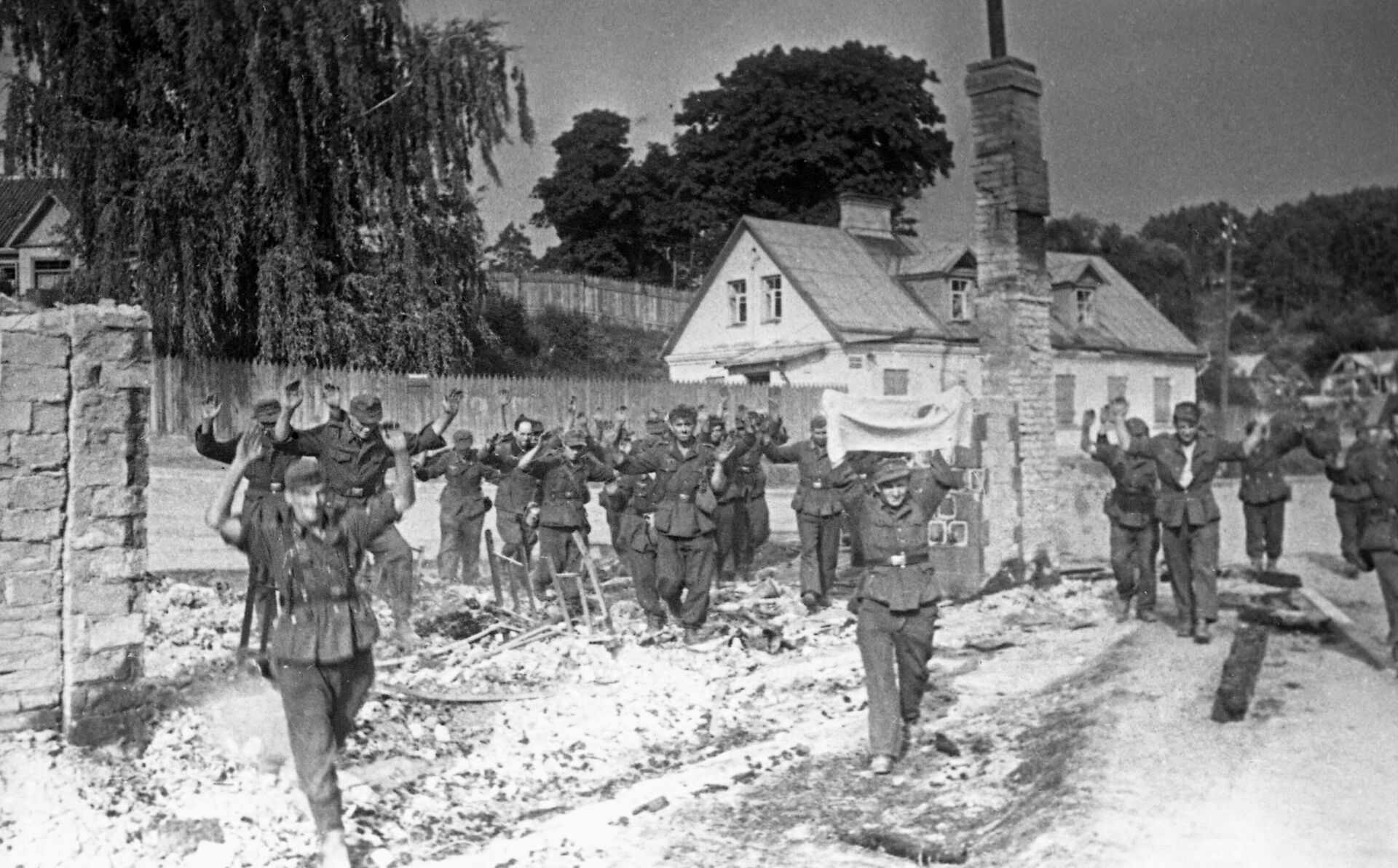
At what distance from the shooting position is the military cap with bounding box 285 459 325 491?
6.63 meters

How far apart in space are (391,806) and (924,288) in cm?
2900

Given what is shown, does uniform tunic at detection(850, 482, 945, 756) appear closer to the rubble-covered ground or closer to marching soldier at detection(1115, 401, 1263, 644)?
the rubble-covered ground

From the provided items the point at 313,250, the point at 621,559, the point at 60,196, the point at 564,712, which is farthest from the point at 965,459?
the point at 60,196

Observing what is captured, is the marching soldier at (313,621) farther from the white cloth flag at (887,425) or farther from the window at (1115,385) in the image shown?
the window at (1115,385)

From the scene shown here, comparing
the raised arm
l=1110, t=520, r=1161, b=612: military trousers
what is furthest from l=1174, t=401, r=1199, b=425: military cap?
the raised arm

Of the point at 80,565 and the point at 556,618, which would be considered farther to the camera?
the point at 556,618

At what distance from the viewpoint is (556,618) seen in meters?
12.3

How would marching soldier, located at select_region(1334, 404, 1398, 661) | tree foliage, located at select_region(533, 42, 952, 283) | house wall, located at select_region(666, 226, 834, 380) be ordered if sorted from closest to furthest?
marching soldier, located at select_region(1334, 404, 1398, 661) < house wall, located at select_region(666, 226, 834, 380) < tree foliage, located at select_region(533, 42, 952, 283)

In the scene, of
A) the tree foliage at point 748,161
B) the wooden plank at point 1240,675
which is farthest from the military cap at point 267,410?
the tree foliage at point 748,161

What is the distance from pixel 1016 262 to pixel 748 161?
29.7 meters

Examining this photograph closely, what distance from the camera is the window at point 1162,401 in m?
33.8

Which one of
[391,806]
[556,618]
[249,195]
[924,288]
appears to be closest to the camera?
[391,806]

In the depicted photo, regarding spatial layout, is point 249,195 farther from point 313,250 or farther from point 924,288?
point 924,288

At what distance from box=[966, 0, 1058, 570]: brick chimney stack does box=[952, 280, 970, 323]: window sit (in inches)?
754
